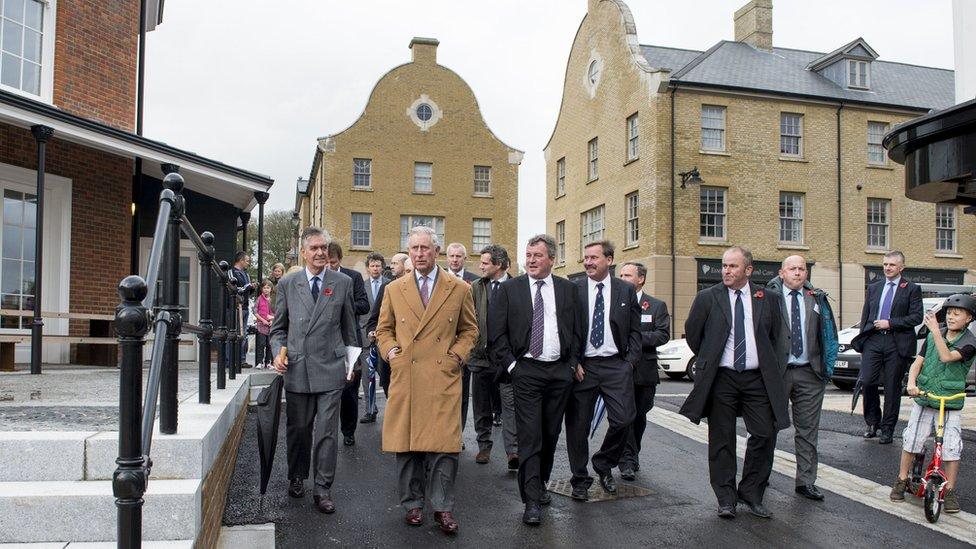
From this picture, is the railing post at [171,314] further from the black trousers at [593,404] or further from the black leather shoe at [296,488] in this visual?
the black trousers at [593,404]

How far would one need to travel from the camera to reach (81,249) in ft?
37.0

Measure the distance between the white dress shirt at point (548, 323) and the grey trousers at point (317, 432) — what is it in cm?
136

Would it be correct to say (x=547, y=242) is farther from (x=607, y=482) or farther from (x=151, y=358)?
(x=151, y=358)

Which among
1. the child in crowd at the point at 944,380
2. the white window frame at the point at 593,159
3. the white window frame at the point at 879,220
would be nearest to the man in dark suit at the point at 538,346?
the child in crowd at the point at 944,380

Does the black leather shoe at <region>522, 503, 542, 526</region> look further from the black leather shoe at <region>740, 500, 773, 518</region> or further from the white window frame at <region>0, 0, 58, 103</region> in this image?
the white window frame at <region>0, 0, 58, 103</region>

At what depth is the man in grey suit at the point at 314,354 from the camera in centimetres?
569

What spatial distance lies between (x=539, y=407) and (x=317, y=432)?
1.63 m

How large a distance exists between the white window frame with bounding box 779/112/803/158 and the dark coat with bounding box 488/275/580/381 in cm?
2479

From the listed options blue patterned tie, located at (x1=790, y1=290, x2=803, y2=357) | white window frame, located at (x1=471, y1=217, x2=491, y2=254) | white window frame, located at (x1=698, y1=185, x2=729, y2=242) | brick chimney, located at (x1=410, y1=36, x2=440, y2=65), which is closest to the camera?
blue patterned tie, located at (x1=790, y1=290, x2=803, y2=357)

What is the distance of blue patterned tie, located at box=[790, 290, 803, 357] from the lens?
674 centimetres

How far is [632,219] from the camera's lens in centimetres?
2867

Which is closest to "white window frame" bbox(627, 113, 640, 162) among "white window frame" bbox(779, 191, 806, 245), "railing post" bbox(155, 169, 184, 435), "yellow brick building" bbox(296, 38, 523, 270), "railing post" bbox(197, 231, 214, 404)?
"white window frame" bbox(779, 191, 806, 245)

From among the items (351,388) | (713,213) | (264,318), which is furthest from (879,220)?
(351,388)

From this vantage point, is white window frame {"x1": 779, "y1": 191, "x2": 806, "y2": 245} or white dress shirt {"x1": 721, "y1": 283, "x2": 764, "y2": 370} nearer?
white dress shirt {"x1": 721, "y1": 283, "x2": 764, "y2": 370}
